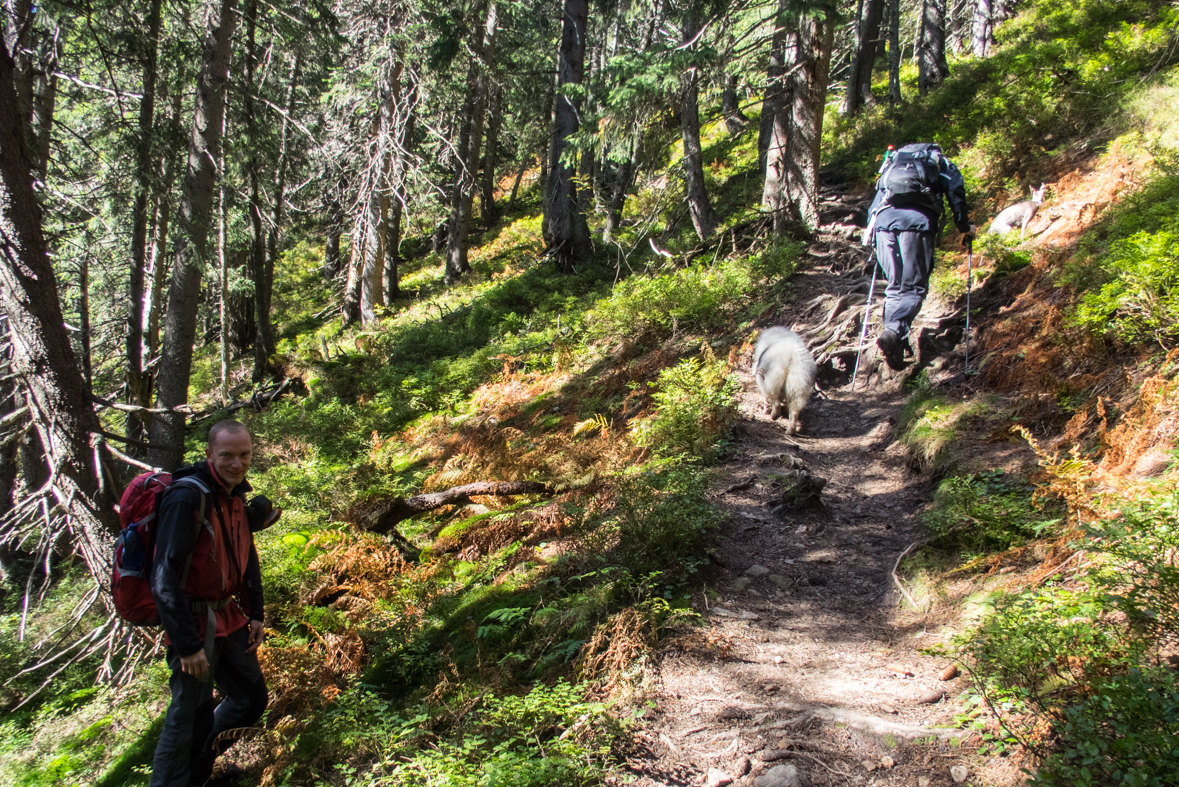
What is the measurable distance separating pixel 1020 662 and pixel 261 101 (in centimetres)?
1052

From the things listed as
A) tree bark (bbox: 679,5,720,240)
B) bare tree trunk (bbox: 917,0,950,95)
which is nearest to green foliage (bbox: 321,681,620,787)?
tree bark (bbox: 679,5,720,240)

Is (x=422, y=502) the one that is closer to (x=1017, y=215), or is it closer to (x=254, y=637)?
(x=254, y=637)

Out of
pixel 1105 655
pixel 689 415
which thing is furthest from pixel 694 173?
pixel 1105 655

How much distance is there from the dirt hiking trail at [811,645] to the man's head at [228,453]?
2622 mm

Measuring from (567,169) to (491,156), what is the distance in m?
12.0

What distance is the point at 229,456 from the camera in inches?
137

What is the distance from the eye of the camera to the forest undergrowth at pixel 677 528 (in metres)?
2.76

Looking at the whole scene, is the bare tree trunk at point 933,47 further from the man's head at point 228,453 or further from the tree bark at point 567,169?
the man's head at point 228,453

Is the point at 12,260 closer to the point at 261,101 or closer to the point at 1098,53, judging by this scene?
the point at 261,101

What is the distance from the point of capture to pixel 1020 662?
2.68 meters

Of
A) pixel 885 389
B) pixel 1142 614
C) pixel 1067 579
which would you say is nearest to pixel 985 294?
pixel 885 389

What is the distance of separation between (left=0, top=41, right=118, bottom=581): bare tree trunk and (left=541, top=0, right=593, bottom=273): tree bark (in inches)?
423

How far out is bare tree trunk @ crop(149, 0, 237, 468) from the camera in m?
7.70

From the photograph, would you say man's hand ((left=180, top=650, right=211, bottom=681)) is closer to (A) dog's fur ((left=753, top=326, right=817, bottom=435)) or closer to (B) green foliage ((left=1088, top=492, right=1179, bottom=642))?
(B) green foliage ((left=1088, top=492, right=1179, bottom=642))
